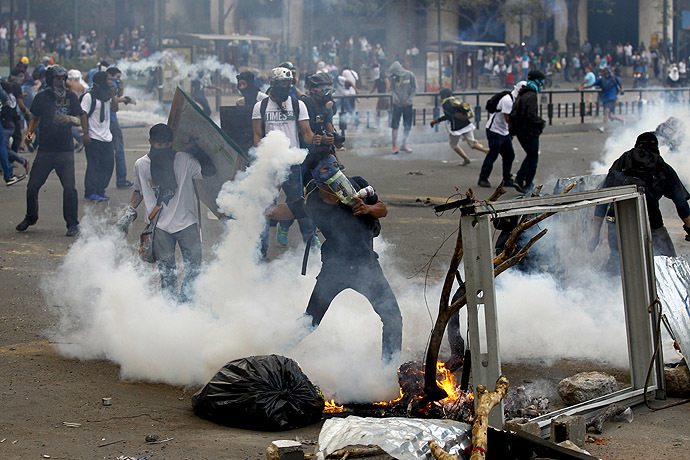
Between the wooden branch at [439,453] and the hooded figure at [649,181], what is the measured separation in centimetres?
295

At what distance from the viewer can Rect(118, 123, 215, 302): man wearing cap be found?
19.0 ft

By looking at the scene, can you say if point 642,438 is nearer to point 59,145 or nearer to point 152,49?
point 59,145

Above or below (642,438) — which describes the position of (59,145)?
above

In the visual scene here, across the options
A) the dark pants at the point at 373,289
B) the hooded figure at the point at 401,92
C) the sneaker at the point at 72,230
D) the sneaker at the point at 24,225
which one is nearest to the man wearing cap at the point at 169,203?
the dark pants at the point at 373,289

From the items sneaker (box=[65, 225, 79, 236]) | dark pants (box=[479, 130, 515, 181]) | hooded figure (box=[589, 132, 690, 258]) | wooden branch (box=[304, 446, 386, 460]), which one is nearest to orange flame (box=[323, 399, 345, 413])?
wooden branch (box=[304, 446, 386, 460])

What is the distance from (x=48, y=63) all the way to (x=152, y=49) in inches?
339

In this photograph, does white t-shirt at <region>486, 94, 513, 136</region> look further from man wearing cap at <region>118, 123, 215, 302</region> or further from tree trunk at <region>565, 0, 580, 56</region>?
tree trunk at <region>565, 0, 580, 56</region>

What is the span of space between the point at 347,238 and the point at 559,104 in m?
18.4

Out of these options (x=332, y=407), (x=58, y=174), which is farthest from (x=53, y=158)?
(x=332, y=407)

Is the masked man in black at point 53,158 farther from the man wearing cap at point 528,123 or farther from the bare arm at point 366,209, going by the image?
the man wearing cap at point 528,123

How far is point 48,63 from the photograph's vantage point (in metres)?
17.9

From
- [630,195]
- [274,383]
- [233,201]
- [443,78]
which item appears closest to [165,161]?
[233,201]

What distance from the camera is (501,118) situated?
11.6m

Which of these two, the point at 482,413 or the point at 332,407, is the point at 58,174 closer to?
the point at 332,407
